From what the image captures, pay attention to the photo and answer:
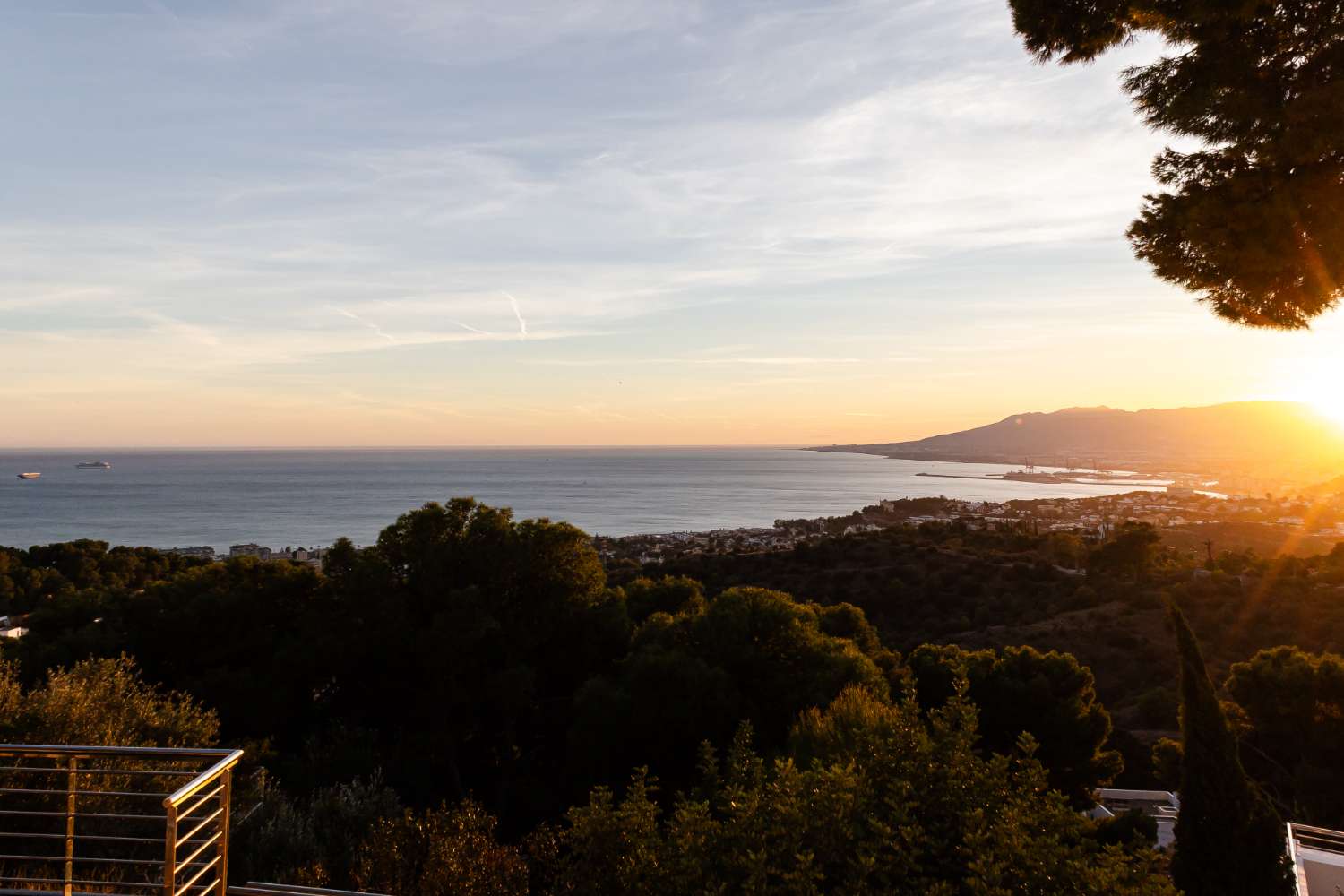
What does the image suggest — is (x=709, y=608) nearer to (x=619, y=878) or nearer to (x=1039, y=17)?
(x=619, y=878)

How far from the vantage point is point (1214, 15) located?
4.06 m

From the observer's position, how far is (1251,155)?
425 cm

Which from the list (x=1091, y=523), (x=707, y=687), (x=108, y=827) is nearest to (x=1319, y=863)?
(x=707, y=687)

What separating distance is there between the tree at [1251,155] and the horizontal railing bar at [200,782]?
5.36 metres

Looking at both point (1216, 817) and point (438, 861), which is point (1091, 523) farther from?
point (438, 861)

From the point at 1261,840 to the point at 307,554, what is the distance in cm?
4575

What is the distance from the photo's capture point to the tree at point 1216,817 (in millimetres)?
6102

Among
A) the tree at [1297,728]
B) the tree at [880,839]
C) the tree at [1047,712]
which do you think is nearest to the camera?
the tree at [880,839]

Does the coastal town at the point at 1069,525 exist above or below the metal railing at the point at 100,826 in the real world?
below

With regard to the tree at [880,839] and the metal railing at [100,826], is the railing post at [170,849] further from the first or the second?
the tree at [880,839]

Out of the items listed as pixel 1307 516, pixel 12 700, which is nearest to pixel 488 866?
pixel 12 700

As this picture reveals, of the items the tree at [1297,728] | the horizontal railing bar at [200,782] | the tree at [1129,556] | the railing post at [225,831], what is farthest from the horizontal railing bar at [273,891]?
the tree at [1129,556]

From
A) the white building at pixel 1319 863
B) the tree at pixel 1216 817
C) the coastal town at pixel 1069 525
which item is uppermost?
the tree at pixel 1216 817

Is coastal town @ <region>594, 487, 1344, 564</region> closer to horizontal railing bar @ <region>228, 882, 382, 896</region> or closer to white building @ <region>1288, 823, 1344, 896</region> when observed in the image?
white building @ <region>1288, 823, 1344, 896</region>
